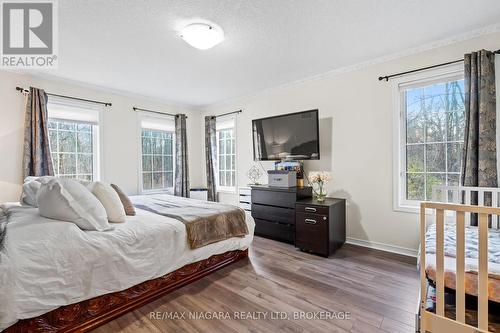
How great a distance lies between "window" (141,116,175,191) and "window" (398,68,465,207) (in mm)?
4056

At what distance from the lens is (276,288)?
7.03 ft

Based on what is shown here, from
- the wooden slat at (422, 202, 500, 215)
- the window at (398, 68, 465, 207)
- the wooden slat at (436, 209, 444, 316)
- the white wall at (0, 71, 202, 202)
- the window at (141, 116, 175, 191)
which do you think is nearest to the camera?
the wooden slat at (422, 202, 500, 215)

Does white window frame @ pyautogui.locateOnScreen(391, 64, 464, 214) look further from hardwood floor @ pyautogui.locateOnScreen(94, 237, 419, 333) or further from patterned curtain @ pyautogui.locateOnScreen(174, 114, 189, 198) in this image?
patterned curtain @ pyautogui.locateOnScreen(174, 114, 189, 198)

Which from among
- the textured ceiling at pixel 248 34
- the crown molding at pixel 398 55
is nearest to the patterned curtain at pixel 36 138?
the textured ceiling at pixel 248 34

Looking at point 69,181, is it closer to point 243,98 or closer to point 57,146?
point 57,146

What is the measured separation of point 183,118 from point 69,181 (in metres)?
3.19

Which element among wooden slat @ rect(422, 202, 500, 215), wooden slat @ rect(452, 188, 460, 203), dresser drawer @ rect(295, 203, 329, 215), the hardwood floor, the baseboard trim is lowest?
the hardwood floor

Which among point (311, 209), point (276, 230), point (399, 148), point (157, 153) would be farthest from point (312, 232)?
point (157, 153)

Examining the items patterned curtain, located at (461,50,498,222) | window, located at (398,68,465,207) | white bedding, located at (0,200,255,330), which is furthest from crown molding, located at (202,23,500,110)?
white bedding, located at (0,200,255,330)

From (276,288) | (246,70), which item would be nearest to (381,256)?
(276,288)

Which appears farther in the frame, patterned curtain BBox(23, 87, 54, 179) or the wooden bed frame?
patterned curtain BBox(23, 87, 54, 179)

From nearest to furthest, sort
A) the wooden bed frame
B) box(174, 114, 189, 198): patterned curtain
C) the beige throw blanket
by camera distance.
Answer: the wooden bed frame < the beige throw blanket < box(174, 114, 189, 198): patterned curtain

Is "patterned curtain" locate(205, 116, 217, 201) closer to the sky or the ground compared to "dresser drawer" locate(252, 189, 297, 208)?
closer to the sky

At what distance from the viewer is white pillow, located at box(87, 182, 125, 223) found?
202 centimetres
